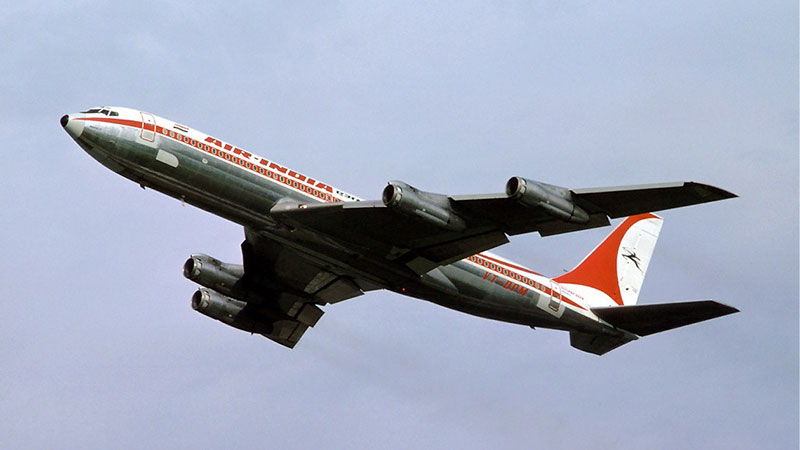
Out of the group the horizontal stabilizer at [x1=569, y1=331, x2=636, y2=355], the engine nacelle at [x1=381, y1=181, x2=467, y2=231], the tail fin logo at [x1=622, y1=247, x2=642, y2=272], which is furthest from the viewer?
the tail fin logo at [x1=622, y1=247, x2=642, y2=272]

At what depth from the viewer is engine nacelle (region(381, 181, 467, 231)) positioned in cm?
4750

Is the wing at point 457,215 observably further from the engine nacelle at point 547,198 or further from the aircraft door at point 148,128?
the aircraft door at point 148,128

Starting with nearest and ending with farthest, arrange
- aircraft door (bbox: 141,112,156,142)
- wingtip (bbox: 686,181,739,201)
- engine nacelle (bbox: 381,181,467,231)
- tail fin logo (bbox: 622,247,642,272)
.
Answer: wingtip (bbox: 686,181,739,201) < engine nacelle (bbox: 381,181,467,231) < aircraft door (bbox: 141,112,156,142) < tail fin logo (bbox: 622,247,642,272)

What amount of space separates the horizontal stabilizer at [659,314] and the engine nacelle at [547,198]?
7.92 m

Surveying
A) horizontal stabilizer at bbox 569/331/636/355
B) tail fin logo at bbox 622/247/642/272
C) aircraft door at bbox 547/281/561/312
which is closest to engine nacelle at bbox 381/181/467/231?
aircraft door at bbox 547/281/561/312

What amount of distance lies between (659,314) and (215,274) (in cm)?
2006

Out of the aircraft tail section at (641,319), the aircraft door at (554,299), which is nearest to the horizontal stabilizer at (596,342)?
the aircraft tail section at (641,319)

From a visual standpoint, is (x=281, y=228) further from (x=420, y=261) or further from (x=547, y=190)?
(x=547, y=190)

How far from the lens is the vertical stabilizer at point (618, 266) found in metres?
59.5

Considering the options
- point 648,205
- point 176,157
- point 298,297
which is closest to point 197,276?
point 298,297

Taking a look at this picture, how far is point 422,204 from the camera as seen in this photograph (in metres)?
47.9

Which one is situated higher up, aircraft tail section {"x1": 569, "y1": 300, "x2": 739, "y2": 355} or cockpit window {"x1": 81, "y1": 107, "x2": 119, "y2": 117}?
cockpit window {"x1": 81, "y1": 107, "x2": 119, "y2": 117}

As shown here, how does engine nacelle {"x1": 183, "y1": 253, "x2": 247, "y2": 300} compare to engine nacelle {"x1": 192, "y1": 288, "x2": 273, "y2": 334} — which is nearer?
engine nacelle {"x1": 183, "y1": 253, "x2": 247, "y2": 300}

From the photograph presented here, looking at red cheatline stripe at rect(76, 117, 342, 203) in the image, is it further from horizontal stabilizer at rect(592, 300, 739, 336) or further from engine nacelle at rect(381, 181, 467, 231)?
horizontal stabilizer at rect(592, 300, 739, 336)
